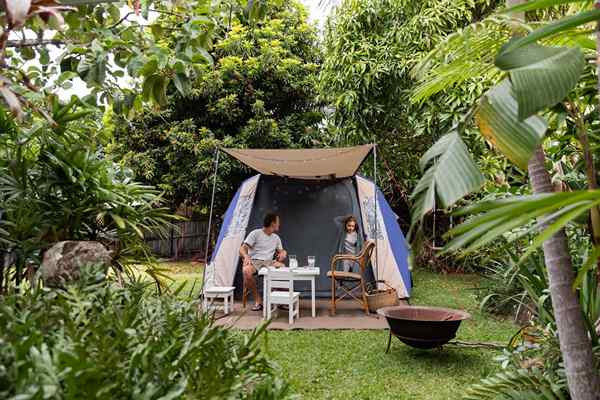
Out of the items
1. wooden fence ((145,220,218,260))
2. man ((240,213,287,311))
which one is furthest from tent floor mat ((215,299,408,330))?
wooden fence ((145,220,218,260))

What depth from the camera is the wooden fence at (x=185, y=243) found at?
459 inches

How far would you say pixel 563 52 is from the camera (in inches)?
27.0

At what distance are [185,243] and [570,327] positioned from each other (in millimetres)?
11030

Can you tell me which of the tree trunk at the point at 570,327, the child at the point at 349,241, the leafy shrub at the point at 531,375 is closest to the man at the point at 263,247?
the child at the point at 349,241

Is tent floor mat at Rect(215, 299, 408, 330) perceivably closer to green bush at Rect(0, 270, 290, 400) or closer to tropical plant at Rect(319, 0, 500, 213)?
tropical plant at Rect(319, 0, 500, 213)

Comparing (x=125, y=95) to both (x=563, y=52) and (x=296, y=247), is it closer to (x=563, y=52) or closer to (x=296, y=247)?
(x=563, y=52)

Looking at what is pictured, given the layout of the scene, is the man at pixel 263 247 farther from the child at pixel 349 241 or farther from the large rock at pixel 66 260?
the large rock at pixel 66 260

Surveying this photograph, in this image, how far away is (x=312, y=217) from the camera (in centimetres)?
666

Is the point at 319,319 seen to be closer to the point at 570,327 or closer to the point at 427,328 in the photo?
the point at 427,328

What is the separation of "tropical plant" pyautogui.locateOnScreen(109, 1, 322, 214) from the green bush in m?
7.90

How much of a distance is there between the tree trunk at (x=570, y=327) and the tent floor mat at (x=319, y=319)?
Answer: 301 centimetres

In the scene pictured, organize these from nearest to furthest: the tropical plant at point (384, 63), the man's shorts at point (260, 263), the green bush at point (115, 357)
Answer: the green bush at point (115, 357) < the man's shorts at point (260, 263) < the tropical plant at point (384, 63)

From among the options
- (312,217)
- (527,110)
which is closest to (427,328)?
(527,110)

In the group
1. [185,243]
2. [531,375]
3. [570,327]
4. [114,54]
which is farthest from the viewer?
[185,243]
